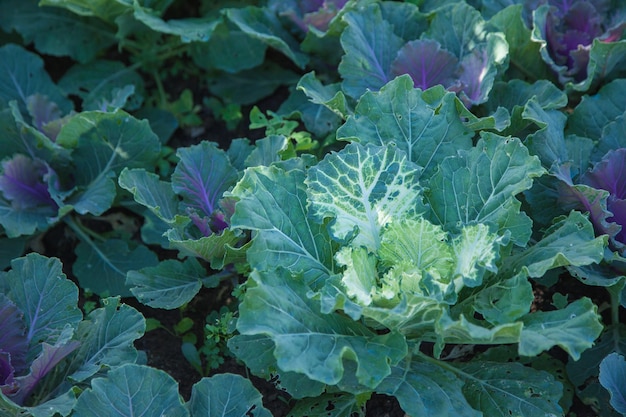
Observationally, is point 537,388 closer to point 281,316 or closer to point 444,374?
point 444,374

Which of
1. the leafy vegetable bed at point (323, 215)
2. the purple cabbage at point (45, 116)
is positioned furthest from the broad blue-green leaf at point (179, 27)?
the purple cabbage at point (45, 116)

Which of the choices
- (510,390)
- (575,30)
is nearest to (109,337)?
Result: (510,390)

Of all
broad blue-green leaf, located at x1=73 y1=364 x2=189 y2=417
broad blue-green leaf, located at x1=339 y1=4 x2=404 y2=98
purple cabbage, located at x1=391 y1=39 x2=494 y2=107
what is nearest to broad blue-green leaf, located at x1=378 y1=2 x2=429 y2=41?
broad blue-green leaf, located at x1=339 y1=4 x2=404 y2=98

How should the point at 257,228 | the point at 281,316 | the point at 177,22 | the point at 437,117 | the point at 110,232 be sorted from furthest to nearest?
1. the point at 177,22
2. the point at 110,232
3. the point at 437,117
4. the point at 257,228
5. the point at 281,316

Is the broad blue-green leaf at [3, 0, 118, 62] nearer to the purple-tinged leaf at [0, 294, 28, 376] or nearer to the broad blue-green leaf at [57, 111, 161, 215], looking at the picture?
the broad blue-green leaf at [57, 111, 161, 215]

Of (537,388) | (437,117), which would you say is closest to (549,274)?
(537,388)

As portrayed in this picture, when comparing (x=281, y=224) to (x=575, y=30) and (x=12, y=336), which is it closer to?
(x=12, y=336)
